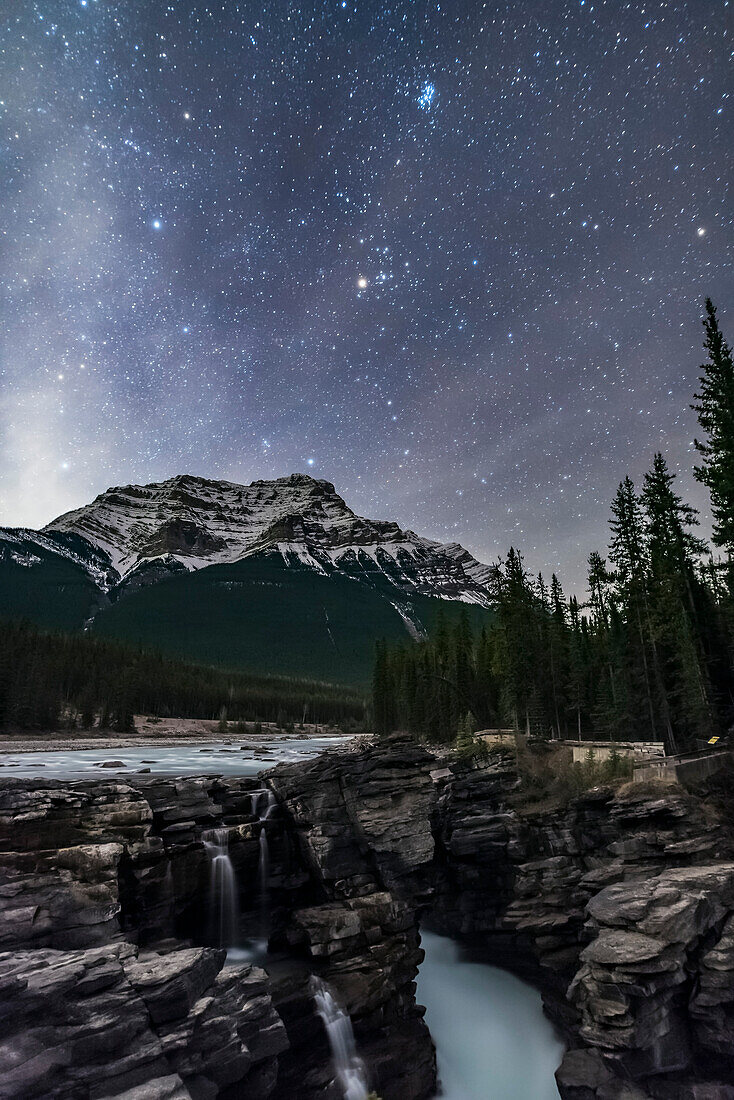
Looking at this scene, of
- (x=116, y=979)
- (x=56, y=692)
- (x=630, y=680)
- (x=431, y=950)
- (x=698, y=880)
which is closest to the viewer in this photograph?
(x=116, y=979)

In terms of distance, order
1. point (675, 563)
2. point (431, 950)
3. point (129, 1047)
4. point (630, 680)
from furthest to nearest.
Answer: point (630, 680)
point (675, 563)
point (431, 950)
point (129, 1047)

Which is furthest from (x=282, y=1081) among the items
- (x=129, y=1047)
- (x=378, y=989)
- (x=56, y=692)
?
(x=56, y=692)

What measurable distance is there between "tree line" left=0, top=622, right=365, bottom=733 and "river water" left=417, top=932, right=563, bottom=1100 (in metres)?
82.3

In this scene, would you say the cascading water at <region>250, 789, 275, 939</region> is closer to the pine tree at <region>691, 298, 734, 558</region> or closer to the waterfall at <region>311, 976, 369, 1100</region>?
the waterfall at <region>311, 976, 369, 1100</region>

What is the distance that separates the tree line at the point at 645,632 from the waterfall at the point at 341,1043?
24.3 m

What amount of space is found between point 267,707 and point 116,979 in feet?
468

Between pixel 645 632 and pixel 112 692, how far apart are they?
335 feet

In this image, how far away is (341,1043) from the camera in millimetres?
18953

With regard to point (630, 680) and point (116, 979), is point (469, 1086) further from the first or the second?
point (630, 680)

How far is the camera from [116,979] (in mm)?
14500

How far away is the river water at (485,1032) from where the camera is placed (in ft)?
67.1

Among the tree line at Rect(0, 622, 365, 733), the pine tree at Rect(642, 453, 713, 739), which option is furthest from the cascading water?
the tree line at Rect(0, 622, 365, 733)

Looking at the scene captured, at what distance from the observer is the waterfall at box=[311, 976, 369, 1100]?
60.1 ft

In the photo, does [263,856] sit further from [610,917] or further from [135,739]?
[135,739]
